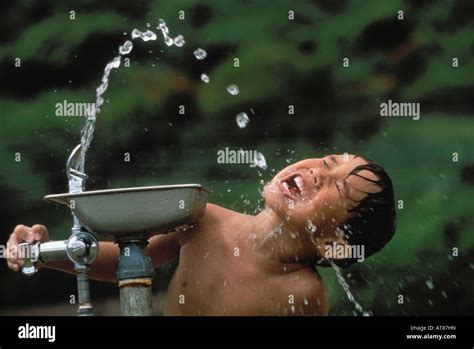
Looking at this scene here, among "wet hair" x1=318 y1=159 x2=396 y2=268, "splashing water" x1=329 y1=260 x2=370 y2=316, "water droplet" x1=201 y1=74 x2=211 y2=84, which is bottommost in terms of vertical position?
"splashing water" x1=329 y1=260 x2=370 y2=316

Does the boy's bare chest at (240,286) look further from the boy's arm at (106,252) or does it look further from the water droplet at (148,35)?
the water droplet at (148,35)

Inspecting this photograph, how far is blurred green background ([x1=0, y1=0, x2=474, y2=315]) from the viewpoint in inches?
153

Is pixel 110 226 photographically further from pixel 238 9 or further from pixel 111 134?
pixel 238 9

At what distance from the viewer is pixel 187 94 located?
3.97 metres

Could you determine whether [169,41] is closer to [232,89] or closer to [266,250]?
[232,89]

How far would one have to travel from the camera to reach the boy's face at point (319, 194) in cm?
375

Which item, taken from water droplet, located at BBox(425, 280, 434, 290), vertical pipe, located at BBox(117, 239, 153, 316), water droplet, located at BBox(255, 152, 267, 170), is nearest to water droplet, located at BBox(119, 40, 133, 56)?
water droplet, located at BBox(255, 152, 267, 170)

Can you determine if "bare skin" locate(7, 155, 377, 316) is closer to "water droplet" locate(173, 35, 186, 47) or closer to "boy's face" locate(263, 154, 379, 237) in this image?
"boy's face" locate(263, 154, 379, 237)

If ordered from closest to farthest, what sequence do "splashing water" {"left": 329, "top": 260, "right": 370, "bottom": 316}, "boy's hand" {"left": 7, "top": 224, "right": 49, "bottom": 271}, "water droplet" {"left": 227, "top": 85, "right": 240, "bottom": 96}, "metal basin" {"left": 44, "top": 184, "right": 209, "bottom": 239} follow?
"metal basin" {"left": 44, "top": 184, "right": 209, "bottom": 239} < "boy's hand" {"left": 7, "top": 224, "right": 49, "bottom": 271} < "splashing water" {"left": 329, "top": 260, "right": 370, "bottom": 316} < "water droplet" {"left": 227, "top": 85, "right": 240, "bottom": 96}

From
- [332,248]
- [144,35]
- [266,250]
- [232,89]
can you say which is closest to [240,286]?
[266,250]

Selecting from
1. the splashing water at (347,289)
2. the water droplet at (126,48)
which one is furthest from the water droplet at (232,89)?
the splashing water at (347,289)

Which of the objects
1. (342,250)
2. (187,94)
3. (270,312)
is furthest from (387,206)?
(187,94)

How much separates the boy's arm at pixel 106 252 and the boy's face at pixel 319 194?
0.33 meters

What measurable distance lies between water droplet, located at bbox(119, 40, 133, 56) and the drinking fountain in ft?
2.01
